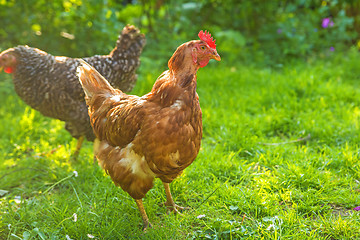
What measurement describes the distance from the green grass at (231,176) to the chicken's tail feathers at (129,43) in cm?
109

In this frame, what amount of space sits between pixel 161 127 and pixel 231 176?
4.26 feet

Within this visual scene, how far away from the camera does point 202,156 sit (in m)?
3.59

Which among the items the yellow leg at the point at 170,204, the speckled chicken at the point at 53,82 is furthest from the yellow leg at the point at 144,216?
the speckled chicken at the point at 53,82

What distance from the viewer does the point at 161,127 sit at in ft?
7.66

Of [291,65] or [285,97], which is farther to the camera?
[291,65]

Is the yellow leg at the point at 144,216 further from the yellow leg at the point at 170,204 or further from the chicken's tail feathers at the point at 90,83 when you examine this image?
the chicken's tail feathers at the point at 90,83

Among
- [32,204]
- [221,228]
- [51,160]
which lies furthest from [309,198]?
[51,160]

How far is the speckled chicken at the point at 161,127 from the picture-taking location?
235cm

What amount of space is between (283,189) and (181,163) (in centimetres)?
110

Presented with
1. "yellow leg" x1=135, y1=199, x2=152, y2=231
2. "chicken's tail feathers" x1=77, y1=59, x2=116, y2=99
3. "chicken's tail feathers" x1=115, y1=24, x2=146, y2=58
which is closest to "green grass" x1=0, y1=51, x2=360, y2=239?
"yellow leg" x1=135, y1=199, x2=152, y2=231

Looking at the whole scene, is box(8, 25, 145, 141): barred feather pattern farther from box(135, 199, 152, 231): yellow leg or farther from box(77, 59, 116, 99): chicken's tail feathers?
box(135, 199, 152, 231): yellow leg

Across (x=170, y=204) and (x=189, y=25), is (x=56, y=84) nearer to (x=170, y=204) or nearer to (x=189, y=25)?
(x=170, y=204)

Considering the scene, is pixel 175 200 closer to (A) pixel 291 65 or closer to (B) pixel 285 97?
(B) pixel 285 97

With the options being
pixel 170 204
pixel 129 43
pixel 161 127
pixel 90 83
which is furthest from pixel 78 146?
pixel 161 127
